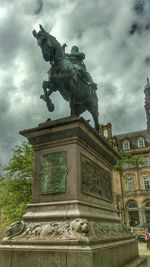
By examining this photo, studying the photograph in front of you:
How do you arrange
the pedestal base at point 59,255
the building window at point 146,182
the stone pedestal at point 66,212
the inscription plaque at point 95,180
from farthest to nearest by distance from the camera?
1. the building window at point 146,182
2. the inscription plaque at point 95,180
3. the stone pedestal at point 66,212
4. the pedestal base at point 59,255

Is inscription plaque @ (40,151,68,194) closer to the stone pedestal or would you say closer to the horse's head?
the stone pedestal

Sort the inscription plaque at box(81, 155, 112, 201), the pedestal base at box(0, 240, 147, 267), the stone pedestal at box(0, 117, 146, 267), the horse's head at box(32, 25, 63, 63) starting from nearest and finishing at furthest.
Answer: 1. the pedestal base at box(0, 240, 147, 267)
2. the stone pedestal at box(0, 117, 146, 267)
3. the inscription plaque at box(81, 155, 112, 201)
4. the horse's head at box(32, 25, 63, 63)

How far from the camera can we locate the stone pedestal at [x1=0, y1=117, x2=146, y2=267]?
168 inches

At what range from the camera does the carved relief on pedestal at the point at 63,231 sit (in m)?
4.30

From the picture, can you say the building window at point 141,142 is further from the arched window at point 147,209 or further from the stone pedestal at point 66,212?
the stone pedestal at point 66,212

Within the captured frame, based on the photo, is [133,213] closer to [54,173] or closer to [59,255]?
[54,173]

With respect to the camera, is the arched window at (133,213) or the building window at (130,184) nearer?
the arched window at (133,213)

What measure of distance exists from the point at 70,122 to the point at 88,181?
1.40 meters

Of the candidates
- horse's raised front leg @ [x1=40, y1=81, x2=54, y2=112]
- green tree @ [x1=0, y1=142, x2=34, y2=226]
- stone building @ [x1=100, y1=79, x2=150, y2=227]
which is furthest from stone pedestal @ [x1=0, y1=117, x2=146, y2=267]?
stone building @ [x1=100, y1=79, x2=150, y2=227]

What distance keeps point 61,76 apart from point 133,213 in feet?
149

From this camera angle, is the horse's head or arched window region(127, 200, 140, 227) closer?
the horse's head

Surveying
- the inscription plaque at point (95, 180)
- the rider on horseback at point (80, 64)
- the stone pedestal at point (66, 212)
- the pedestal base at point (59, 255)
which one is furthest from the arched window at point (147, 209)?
the pedestal base at point (59, 255)

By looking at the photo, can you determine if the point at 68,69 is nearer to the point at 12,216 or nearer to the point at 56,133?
the point at 56,133

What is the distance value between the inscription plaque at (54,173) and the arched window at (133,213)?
45094 millimetres
